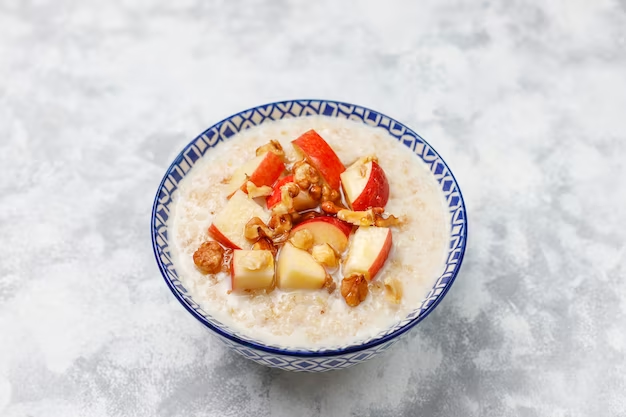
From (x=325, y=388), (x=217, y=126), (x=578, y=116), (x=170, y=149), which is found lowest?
(x=325, y=388)

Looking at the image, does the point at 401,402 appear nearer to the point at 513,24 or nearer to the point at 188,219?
the point at 188,219

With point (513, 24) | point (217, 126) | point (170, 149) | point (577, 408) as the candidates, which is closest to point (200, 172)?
point (217, 126)

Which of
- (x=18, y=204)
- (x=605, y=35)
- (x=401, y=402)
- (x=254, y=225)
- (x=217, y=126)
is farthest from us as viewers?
(x=605, y=35)

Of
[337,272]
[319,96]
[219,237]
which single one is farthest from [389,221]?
[319,96]

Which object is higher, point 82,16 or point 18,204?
point 82,16

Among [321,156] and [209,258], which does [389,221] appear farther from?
[209,258]

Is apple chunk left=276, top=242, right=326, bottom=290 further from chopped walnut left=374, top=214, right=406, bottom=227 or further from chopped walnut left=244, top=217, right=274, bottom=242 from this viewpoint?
chopped walnut left=374, top=214, right=406, bottom=227

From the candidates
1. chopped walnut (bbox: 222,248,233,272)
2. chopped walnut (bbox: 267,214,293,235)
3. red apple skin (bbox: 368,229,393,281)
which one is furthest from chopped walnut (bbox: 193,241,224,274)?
red apple skin (bbox: 368,229,393,281)
